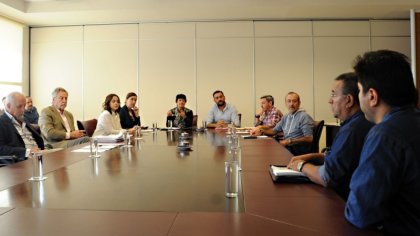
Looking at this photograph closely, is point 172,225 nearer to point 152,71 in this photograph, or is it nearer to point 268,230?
point 268,230

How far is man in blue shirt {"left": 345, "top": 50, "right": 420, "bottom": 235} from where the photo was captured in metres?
1.12

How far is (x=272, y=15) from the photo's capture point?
6.91m

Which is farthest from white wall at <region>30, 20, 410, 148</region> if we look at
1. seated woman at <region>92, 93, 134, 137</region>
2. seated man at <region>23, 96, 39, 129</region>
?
seated woman at <region>92, 93, 134, 137</region>

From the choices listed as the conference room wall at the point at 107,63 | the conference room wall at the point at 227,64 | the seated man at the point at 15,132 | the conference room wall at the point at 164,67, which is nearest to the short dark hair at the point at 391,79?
the seated man at the point at 15,132

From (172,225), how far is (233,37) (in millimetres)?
6450

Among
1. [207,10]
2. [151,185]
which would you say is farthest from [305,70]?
[151,185]

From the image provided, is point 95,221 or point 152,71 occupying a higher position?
point 152,71

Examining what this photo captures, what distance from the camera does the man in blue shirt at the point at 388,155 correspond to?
3.68 ft

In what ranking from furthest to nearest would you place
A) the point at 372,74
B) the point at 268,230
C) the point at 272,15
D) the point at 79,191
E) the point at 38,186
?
the point at 272,15 → the point at 38,186 → the point at 79,191 → the point at 372,74 → the point at 268,230

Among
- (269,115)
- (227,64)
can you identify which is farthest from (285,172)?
(227,64)

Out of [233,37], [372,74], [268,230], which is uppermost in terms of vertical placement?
[233,37]

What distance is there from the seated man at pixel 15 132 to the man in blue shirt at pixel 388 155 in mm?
2884

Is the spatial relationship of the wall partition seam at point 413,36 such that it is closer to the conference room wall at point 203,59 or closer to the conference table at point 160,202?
the conference room wall at point 203,59

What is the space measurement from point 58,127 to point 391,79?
442cm
